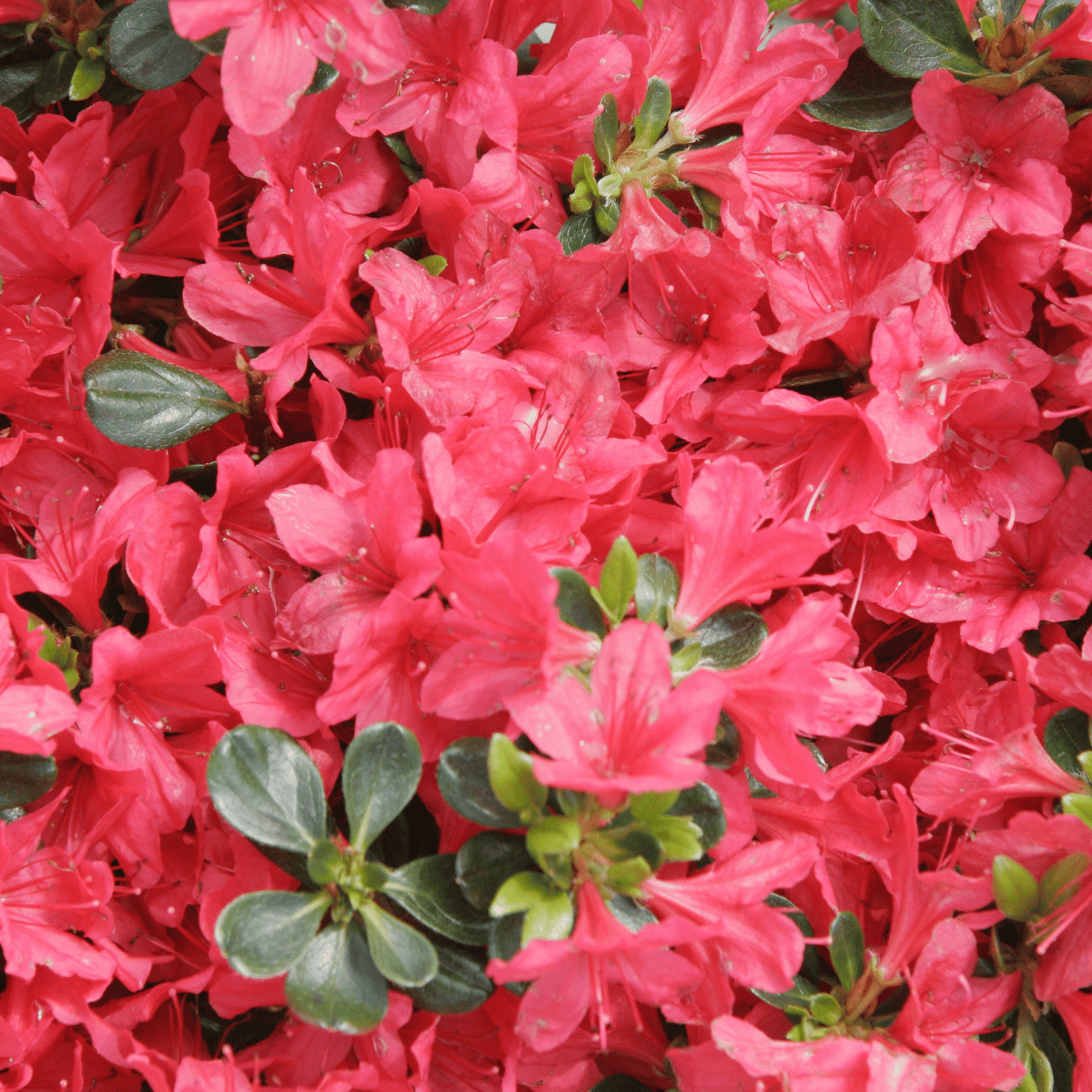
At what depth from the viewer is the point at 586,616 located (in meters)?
1.00

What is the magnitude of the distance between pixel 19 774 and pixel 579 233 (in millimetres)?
847

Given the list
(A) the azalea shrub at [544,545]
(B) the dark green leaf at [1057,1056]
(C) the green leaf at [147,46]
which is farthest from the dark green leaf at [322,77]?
(B) the dark green leaf at [1057,1056]

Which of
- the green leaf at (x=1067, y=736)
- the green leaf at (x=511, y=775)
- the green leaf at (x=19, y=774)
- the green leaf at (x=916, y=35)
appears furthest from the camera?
the green leaf at (x=916, y=35)

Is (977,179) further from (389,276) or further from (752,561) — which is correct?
(389,276)

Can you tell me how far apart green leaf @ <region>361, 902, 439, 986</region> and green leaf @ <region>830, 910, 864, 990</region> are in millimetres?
433

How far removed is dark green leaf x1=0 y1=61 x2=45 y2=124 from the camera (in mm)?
1192

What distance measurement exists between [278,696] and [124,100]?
711mm

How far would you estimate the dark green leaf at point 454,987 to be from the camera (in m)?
0.99

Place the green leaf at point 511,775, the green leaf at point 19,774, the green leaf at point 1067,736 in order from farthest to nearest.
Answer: the green leaf at point 1067,736, the green leaf at point 19,774, the green leaf at point 511,775

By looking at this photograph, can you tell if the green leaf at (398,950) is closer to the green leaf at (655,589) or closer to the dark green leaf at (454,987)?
the dark green leaf at (454,987)

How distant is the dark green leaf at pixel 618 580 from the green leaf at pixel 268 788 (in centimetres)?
33

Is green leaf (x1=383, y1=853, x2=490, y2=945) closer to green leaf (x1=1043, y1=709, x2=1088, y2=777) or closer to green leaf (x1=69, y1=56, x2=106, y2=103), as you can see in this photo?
green leaf (x1=1043, y1=709, x2=1088, y2=777)

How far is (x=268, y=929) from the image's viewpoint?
Answer: 952 mm

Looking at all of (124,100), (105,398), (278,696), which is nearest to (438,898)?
(278,696)
